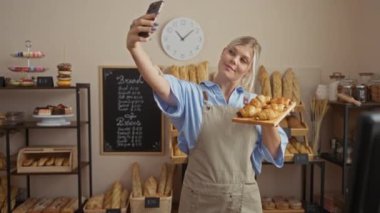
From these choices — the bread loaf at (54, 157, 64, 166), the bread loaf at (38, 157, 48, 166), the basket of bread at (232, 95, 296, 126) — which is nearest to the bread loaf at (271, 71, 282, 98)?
the basket of bread at (232, 95, 296, 126)

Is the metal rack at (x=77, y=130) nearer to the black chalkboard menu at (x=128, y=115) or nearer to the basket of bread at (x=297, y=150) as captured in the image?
the black chalkboard menu at (x=128, y=115)

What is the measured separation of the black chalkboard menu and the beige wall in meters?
0.07

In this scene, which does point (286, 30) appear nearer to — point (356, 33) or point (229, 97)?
point (356, 33)

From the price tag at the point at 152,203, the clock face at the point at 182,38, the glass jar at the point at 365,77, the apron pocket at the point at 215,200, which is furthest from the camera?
the clock face at the point at 182,38

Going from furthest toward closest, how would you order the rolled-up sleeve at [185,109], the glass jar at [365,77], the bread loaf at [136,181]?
the glass jar at [365,77] → the bread loaf at [136,181] → the rolled-up sleeve at [185,109]

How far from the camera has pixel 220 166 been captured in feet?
4.66

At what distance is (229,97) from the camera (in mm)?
1472

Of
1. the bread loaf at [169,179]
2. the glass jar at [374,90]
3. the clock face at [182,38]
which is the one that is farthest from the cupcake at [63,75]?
the glass jar at [374,90]

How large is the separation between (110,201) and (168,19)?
58.1 inches

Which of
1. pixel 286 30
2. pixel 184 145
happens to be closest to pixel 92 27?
pixel 286 30

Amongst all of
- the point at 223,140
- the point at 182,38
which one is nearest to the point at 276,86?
the point at 182,38

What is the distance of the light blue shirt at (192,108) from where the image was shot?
52.4 inches

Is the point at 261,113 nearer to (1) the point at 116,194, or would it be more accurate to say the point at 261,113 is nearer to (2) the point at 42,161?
(1) the point at 116,194

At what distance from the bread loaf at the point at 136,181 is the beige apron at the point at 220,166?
1.24m
